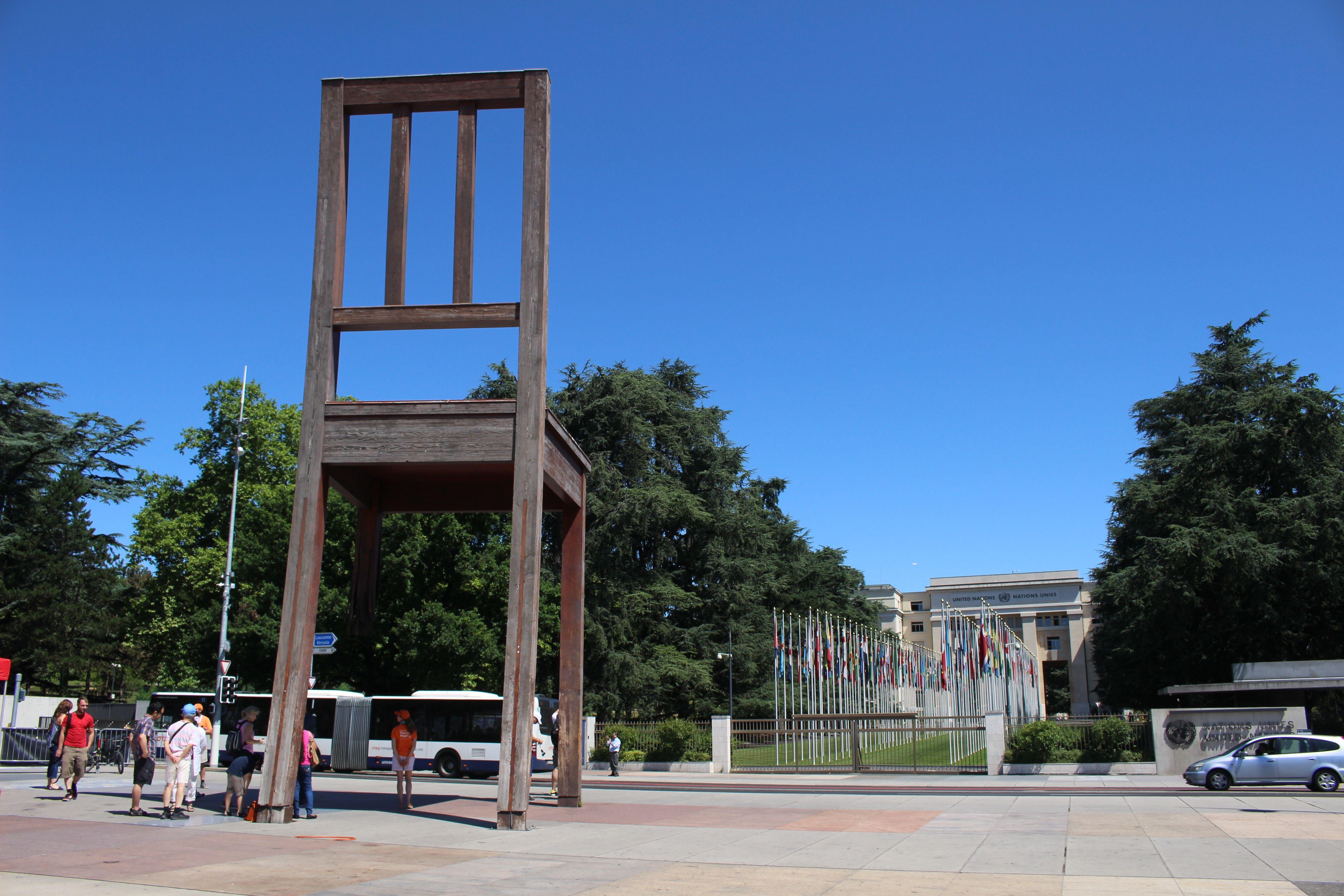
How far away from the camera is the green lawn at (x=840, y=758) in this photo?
3412 centimetres

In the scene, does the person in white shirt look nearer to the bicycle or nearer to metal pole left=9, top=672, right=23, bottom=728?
the bicycle

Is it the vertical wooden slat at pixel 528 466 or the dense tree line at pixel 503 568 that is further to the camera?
the dense tree line at pixel 503 568

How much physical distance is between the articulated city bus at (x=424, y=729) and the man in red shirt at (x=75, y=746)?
15.2 m

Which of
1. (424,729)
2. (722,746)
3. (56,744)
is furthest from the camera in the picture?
(722,746)

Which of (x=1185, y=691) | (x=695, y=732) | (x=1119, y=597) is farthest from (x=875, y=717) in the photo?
(x=1119, y=597)

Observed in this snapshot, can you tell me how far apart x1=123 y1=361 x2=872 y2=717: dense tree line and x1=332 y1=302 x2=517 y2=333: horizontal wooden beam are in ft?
93.1

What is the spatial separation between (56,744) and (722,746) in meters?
21.1

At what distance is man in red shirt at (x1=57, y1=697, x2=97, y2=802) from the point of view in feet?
53.4

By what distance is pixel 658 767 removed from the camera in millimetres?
34969

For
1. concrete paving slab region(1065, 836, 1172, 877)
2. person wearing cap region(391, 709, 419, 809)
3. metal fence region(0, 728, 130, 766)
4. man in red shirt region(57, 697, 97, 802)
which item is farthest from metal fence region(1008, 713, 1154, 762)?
metal fence region(0, 728, 130, 766)

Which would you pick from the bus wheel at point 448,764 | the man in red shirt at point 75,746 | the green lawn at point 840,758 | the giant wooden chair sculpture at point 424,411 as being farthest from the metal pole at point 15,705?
the giant wooden chair sculpture at point 424,411

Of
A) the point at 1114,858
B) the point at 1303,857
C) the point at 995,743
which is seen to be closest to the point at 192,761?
the point at 1114,858

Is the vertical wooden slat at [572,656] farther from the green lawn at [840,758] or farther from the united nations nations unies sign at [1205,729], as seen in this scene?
the united nations nations unies sign at [1205,729]

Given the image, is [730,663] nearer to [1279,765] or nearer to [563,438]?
[1279,765]
